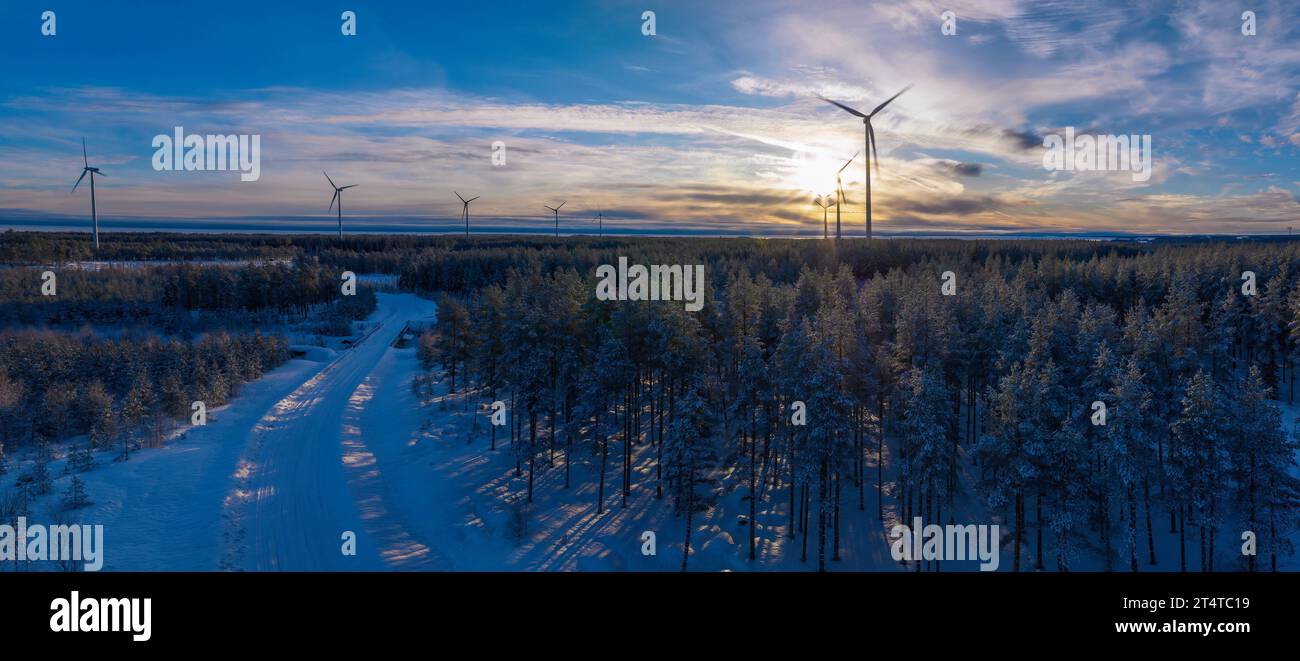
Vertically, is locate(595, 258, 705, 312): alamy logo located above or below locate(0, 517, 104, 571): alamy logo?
above

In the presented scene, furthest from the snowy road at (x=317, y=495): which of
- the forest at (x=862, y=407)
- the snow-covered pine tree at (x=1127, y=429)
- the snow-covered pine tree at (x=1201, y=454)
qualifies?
the snow-covered pine tree at (x=1201, y=454)

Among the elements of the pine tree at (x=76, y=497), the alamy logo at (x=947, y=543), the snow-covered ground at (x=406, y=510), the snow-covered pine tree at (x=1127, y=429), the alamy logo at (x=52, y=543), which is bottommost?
the alamy logo at (x=947, y=543)

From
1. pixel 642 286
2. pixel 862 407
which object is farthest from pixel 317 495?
pixel 862 407

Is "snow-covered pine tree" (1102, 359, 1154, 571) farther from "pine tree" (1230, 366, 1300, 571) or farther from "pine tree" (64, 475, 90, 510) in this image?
"pine tree" (64, 475, 90, 510)

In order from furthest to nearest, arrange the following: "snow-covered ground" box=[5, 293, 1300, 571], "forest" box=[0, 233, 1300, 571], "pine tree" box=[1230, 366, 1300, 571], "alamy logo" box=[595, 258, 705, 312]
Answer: "alamy logo" box=[595, 258, 705, 312]
"forest" box=[0, 233, 1300, 571]
"pine tree" box=[1230, 366, 1300, 571]
"snow-covered ground" box=[5, 293, 1300, 571]

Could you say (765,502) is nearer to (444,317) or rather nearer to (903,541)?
(903,541)

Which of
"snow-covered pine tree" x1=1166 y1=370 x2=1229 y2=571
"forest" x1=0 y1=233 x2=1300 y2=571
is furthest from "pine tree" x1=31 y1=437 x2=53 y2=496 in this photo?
"snow-covered pine tree" x1=1166 y1=370 x2=1229 y2=571

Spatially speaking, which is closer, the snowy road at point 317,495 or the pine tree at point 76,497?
the snowy road at point 317,495

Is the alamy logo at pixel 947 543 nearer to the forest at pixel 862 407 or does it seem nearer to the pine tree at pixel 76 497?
the forest at pixel 862 407
